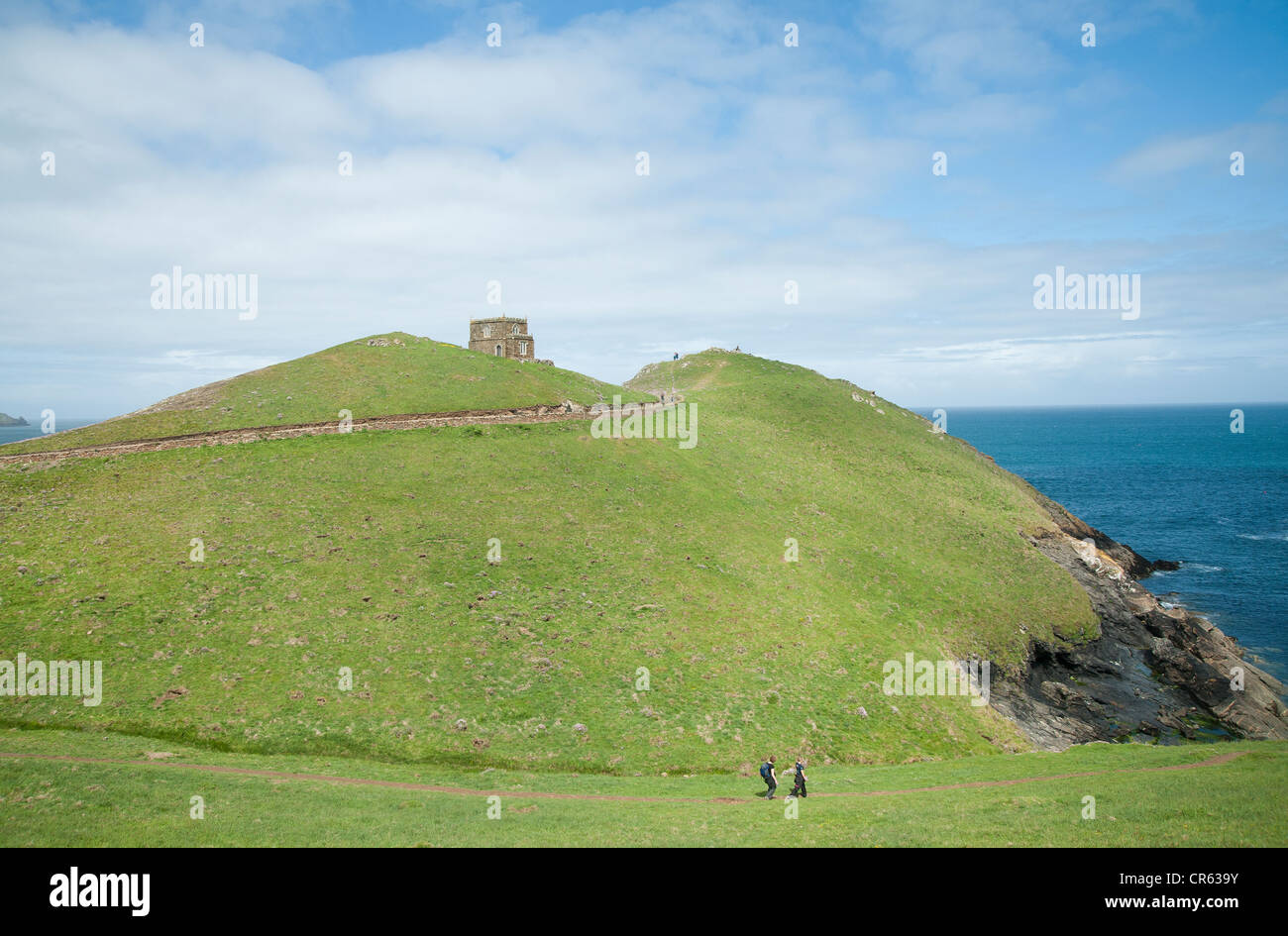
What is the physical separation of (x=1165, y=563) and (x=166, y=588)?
106551 millimetres

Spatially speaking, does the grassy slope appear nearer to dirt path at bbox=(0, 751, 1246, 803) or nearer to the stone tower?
the stone tower

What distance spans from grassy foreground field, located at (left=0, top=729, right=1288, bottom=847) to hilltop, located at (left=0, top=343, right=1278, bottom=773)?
2297 millimetres

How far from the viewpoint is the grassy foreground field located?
70.0 ft

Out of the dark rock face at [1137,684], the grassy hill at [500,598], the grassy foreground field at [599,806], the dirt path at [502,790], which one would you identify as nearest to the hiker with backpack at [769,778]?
the grassy foreground field at [599,806]

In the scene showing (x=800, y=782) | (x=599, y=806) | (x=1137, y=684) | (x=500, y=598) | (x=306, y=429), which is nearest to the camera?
(x=599, y=806)

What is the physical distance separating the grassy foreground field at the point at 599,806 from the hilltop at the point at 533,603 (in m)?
2.30

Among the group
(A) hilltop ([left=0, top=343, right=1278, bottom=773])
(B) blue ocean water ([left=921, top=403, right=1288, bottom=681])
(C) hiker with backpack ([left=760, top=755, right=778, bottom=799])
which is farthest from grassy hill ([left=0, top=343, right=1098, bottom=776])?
(B) blue ocean water ([left=921, top=403, right=1288, bottom=681])

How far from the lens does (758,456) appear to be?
70.3m

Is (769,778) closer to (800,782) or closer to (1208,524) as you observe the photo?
(800,782)

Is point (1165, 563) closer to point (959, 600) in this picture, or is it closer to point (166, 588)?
point (959, 600)

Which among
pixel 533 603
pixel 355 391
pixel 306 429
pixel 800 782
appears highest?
pixel 355 391

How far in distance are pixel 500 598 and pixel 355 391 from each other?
3245 centimetres

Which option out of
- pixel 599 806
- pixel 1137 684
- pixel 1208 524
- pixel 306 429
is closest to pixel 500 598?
pixel 599 806

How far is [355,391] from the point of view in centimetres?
6278
